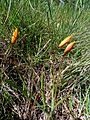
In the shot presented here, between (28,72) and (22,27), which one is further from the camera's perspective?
(22,27)

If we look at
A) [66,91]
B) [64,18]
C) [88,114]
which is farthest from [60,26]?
[88,114]

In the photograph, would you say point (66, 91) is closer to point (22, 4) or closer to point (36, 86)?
point (36, 86)

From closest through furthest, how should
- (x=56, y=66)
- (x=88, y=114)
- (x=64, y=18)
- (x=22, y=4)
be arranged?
1. (x=88, y=114)
2. (x=56, y=66)
3. (x=22, y=4)
4. (x=64, y=18)

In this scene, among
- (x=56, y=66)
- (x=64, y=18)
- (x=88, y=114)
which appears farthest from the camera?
(x=64, y=18)

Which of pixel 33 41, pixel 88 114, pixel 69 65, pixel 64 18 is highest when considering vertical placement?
pixel 64 18

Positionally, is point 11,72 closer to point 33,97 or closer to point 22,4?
point 33,97

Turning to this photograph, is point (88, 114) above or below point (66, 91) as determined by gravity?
below
